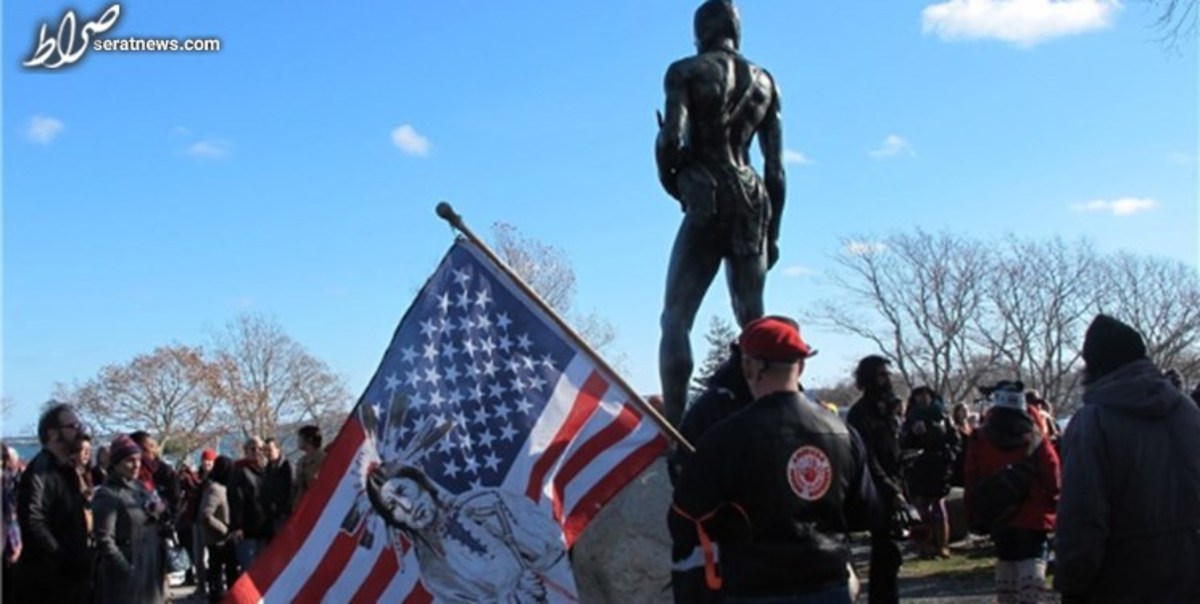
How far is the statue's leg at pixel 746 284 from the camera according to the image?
692 cm

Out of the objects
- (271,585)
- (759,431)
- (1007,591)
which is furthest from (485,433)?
(1007,591)

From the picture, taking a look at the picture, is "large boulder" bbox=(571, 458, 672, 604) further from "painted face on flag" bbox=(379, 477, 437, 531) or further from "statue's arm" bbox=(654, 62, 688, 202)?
"painted face on flag" bbox=(379, 477, 437, 531)

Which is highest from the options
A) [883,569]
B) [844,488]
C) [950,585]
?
[844,488]

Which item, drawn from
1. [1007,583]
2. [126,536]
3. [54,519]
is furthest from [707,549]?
[126,536]

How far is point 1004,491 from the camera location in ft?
21.5

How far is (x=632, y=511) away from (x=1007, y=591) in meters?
2.10

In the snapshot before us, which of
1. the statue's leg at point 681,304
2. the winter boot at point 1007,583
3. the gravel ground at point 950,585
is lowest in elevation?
the gravel ground at point 950,585

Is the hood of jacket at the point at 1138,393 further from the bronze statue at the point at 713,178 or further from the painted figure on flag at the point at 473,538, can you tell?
the bronze statue at the point at 713,178

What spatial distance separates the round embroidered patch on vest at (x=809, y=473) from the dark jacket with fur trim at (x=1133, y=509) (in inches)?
49.5

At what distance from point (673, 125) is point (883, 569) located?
2.70m

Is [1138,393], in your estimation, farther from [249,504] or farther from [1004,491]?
[249,504]

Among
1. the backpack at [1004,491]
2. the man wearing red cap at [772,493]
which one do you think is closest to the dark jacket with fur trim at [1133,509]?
the man wearing red cap at [772,493]

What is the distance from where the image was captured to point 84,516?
7480 mm

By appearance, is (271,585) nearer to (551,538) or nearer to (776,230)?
(551,538)
